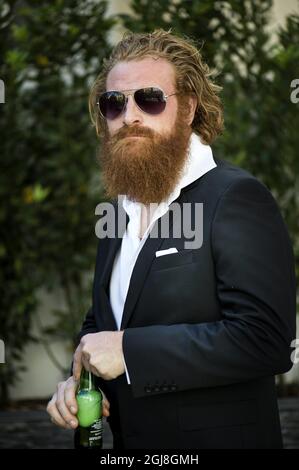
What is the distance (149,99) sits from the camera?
7.64ft

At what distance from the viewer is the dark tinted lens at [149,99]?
233 cm

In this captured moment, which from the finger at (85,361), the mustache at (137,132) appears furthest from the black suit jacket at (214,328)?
the mustache at (137,132)

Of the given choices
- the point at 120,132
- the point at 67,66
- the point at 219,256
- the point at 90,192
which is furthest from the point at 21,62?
the point at 219,256

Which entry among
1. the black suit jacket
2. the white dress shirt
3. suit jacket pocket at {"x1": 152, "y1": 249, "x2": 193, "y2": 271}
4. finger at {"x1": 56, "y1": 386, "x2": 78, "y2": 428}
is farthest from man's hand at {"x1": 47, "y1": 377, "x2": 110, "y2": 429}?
suit jacket pocket at {"x1": 152, "y1": 249, "x2": 193, "y2": 271}

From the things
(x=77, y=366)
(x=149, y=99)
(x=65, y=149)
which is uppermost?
(x=149, y=99)

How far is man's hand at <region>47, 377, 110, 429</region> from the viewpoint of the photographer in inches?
86.3

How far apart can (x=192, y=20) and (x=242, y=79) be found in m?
1.32

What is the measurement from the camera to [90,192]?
6285mm

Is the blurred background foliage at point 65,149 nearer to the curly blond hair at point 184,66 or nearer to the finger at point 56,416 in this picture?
the curly blond hair at point 184,66

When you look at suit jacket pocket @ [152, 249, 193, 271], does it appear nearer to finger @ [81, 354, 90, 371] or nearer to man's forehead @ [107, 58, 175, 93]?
finger @ [81, 354, 90, 371]

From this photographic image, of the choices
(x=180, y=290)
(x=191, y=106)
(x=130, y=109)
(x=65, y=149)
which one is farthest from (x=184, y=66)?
(x=65, y=149)

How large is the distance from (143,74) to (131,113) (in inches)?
5.5

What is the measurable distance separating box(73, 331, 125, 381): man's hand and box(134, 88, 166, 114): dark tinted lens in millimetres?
739

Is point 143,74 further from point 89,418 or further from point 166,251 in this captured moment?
point 89,418
